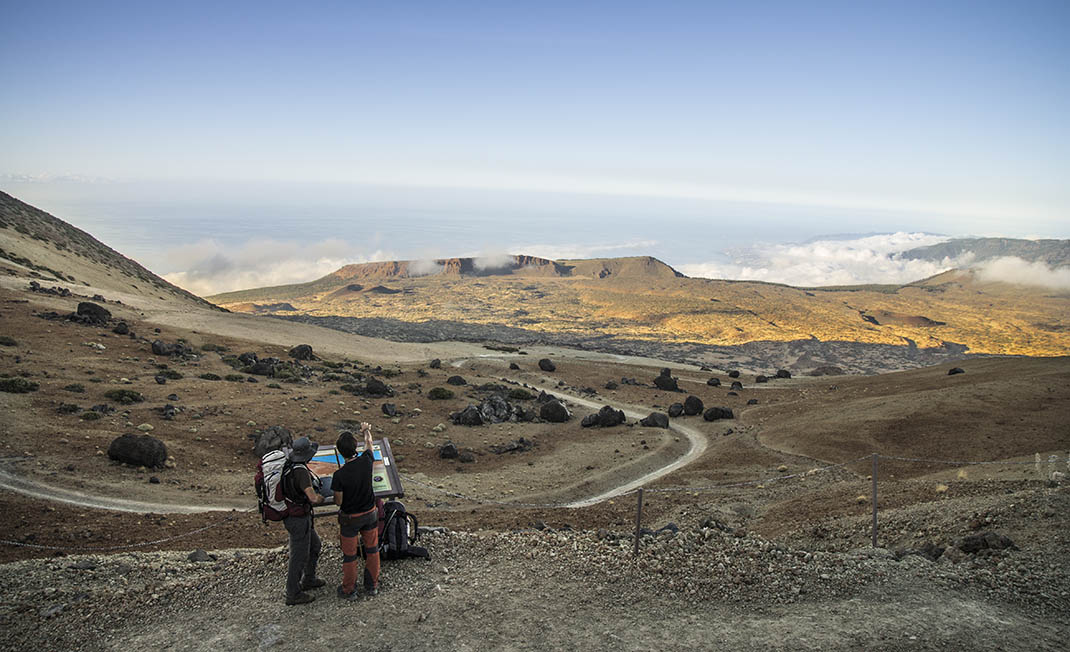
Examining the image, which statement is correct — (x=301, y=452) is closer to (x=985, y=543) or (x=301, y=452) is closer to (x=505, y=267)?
(x=985, y=543)

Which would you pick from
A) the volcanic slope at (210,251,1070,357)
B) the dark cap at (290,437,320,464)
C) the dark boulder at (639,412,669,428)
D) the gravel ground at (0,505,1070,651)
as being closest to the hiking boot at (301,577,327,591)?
the gravel ground at (0,505,1070,651)

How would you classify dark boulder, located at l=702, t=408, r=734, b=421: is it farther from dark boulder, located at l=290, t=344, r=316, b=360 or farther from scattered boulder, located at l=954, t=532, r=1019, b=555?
dark boulder, located at l=290, t=344, r=316, b=360

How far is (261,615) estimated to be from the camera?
752 centimetres

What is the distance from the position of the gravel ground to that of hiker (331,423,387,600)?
331 mm

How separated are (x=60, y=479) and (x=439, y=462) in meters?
11.7

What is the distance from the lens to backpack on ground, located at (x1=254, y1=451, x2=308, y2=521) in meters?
7.23

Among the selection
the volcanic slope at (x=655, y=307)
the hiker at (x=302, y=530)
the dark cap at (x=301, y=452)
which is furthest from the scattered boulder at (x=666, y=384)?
the volcanic slope at (x=655, y=307)

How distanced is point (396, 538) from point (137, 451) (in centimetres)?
1245

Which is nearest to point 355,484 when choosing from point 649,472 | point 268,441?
point 268,441

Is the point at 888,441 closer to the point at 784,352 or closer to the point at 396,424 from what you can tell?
the point at 396,424

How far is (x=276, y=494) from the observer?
7246mm

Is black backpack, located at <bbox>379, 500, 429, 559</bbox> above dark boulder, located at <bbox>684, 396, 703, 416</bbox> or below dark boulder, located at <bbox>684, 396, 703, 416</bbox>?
above

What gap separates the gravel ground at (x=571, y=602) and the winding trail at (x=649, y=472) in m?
8.23

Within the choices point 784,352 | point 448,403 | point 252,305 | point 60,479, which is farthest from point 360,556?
point 252,305
